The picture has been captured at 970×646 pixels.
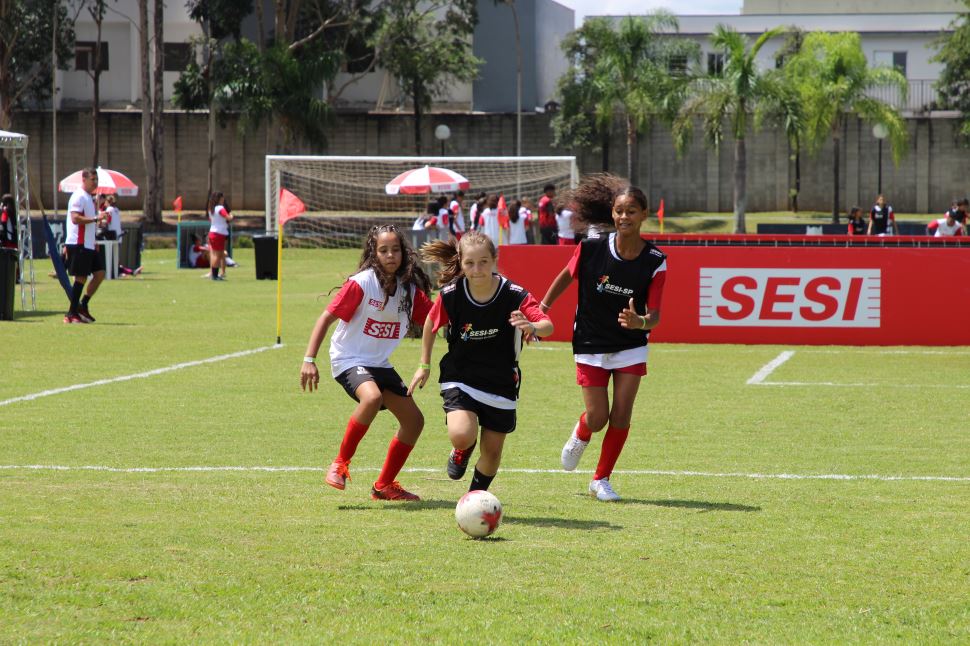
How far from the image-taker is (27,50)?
56.6 metres

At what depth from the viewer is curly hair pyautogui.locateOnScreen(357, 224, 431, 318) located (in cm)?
780

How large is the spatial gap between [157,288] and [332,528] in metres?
21.5

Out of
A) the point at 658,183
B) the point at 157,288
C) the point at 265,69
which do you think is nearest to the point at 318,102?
the point at 265,69

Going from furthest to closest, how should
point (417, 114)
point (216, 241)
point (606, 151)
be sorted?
point (417, 114), point (606, 151), point (216, 241)

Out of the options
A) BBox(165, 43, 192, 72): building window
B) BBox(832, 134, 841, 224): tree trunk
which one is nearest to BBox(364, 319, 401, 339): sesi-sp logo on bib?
BBox(832, 134, 841, 224): tree trunk

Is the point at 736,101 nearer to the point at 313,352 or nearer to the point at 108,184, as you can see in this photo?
the point at 108,184

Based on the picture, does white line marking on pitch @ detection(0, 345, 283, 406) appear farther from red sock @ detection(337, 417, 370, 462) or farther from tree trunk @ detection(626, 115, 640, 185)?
tree trunk @ detection(626, 115, 640, 185)

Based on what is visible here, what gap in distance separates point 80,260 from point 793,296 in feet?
31.3

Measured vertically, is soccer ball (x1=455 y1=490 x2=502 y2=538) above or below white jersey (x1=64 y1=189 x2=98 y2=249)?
below

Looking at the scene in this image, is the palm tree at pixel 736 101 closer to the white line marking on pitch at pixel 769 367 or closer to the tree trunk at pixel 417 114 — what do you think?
the tree trunk at pixel 417 114

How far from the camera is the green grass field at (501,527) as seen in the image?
5.15 m

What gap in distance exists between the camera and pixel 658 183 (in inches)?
2255

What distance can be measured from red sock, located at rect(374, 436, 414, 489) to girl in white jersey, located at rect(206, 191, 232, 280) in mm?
22966

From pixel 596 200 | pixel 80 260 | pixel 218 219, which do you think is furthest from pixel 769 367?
pixel 218 219
